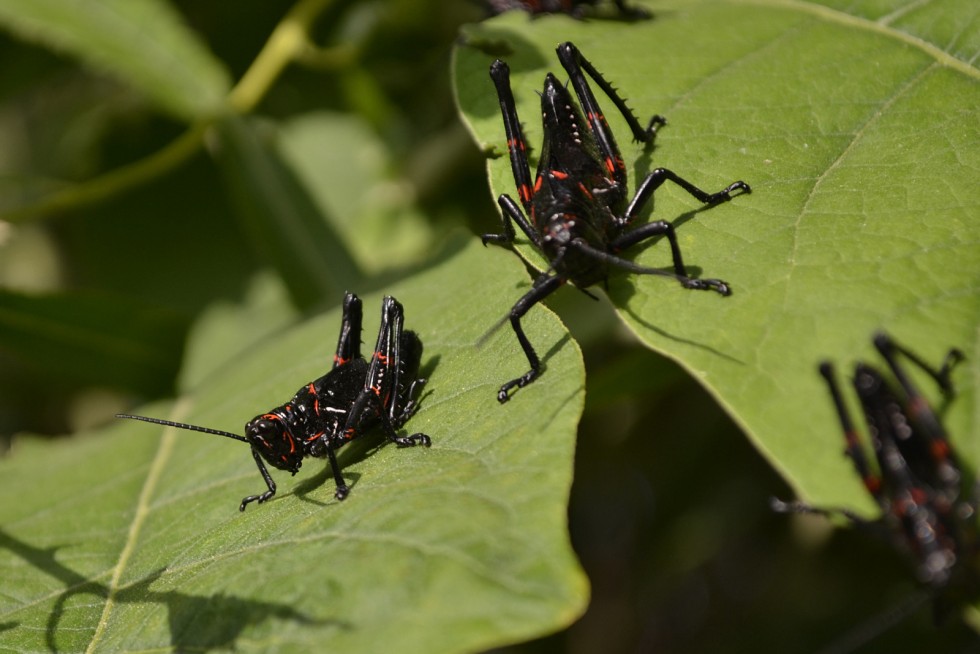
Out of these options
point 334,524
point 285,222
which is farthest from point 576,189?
point 285,222

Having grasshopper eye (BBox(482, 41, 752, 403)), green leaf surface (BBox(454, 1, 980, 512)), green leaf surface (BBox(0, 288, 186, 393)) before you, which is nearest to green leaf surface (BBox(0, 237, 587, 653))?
grasshopper eye (BBox(482, 41, 752, 403))

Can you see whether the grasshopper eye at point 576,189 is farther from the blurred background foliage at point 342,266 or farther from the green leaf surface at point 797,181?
the blurred background foliage at point 342,266

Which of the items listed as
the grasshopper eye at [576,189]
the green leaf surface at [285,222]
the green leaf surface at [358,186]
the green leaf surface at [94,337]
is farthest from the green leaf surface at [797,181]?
the green leaf surface at [94,337]

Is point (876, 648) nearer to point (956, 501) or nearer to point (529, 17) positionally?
point (956, 501)

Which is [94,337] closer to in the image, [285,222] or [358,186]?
[285,222]

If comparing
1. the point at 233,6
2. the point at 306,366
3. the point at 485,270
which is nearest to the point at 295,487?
the point at 306,366

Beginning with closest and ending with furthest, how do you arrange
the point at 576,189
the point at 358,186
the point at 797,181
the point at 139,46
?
the point at 797,181
the point at 576,189
the point at 139,46
the point at 358,186
